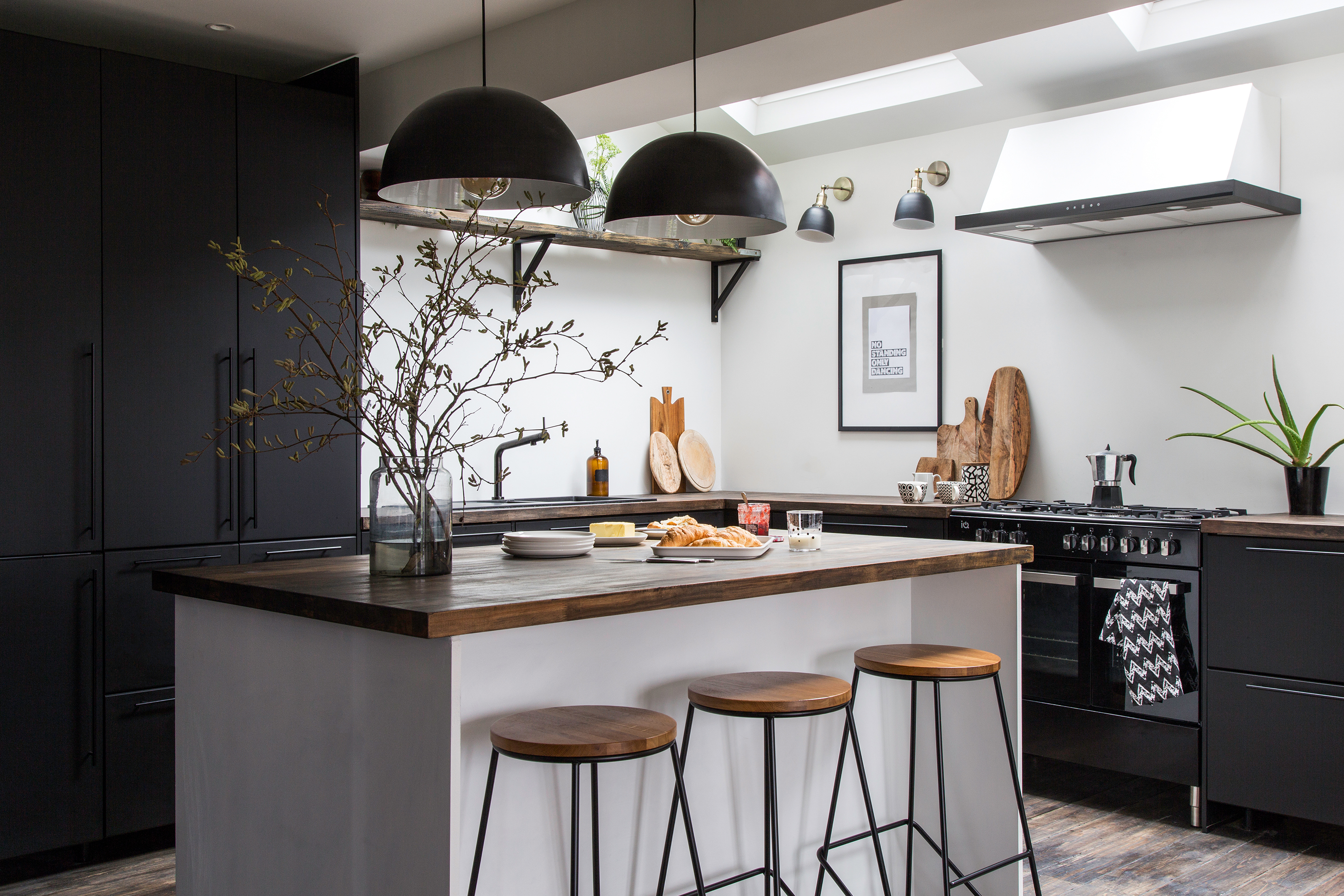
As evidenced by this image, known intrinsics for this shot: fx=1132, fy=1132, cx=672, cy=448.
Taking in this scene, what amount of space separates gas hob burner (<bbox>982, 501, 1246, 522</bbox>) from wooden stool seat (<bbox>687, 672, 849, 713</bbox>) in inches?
68.9

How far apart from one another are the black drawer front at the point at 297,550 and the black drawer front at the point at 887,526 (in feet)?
5.23

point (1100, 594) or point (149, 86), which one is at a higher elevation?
point (149, 86)

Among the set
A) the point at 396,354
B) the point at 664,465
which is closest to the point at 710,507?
the point at 664,465

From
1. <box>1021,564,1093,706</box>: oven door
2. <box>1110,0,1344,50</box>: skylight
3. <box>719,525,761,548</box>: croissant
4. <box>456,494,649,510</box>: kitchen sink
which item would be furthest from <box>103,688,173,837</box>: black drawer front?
<box>1110,0,1344,50</box>: skylight

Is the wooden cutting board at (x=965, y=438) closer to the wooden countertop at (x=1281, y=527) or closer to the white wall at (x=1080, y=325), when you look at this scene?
the white wall at (x=1080, y=325)

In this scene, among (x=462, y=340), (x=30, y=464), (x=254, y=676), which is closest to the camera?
(x=254, y=676)

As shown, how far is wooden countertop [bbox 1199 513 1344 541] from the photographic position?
329 cm

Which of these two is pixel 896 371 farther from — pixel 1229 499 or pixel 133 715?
pixel 133 715

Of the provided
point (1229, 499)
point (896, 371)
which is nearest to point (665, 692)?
point (1229, 499)

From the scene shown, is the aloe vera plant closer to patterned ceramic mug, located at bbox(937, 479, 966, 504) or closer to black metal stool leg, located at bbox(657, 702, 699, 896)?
patterned ceramic mug, located at bbox(937, 479, 966, 504)

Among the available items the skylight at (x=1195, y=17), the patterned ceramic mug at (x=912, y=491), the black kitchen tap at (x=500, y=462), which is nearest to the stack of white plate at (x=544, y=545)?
the black kitchen tap at (x=500, y=462)

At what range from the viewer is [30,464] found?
322 cm

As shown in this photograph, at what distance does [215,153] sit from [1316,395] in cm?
374

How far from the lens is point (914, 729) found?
2.51m
